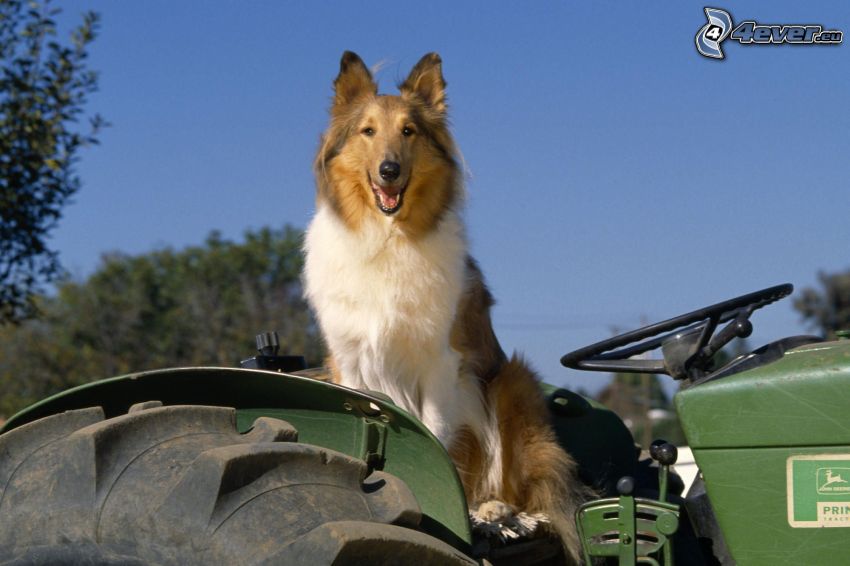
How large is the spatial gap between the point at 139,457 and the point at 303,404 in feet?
1.71

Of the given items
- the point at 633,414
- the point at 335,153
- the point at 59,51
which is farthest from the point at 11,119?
the point at 633,414

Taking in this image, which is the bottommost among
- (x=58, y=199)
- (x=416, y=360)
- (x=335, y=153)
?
(x=416, y=360)

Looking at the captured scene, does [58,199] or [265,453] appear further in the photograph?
[58,199]

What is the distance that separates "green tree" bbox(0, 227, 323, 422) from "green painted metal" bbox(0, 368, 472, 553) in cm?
2443

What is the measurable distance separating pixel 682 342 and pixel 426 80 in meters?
3.13

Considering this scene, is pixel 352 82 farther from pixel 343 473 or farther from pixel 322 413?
pixel 343 473

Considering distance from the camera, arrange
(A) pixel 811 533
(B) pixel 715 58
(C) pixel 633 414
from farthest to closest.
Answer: (C) pixel 633 414, (B) pixel 715 58, (A) pixel 811 533

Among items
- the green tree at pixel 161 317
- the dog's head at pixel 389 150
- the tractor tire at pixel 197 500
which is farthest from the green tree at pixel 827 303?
the green tree at pixel 161 317

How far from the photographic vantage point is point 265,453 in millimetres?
2402

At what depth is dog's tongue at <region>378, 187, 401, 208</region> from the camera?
547 centimetres

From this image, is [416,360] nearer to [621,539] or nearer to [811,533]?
[621,539]

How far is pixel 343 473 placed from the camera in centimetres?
252

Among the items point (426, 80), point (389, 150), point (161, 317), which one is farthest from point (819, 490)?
point (161, 317)

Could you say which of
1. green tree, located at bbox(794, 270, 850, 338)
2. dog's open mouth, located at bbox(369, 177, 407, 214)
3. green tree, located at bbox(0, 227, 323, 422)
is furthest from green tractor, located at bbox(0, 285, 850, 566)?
green tree, located at bbox(0, 227, 323, 422)
